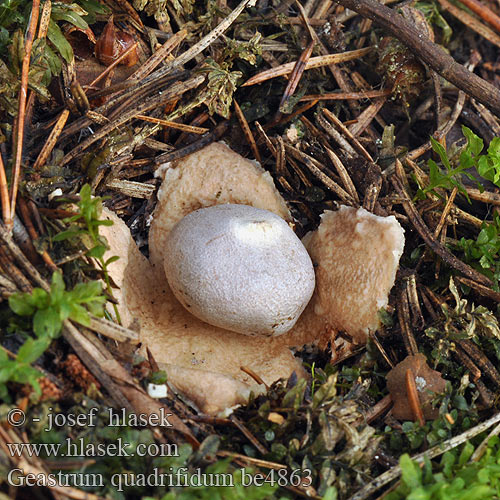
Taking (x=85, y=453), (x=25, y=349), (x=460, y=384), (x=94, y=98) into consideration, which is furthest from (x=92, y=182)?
(x=460, y=384)

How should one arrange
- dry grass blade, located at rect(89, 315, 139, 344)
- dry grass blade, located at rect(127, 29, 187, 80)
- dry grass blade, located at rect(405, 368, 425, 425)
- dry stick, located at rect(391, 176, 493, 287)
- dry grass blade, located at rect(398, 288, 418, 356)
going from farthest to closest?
dry grass blade, located at rect(127, 29, 187, 80) → dry stick, located at rect(391, 176, 493, 287) → dry grass blade, located at rect(398, 288, 418, 356) → dry grass blade, located at rect(405, 368, 425, 425) → dry grass blade, located at rect(89, 315, 139, 344)

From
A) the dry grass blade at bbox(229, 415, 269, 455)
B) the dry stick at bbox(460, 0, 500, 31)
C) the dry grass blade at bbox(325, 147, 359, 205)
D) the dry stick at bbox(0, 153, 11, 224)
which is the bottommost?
the dry grass blade at bbox(229, 415, 269, 455)

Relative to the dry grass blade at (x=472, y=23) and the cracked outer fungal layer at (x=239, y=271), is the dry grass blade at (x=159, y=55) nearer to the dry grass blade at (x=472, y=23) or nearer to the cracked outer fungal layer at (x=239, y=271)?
the cracked outer fungal layer at (x=239, y=271)

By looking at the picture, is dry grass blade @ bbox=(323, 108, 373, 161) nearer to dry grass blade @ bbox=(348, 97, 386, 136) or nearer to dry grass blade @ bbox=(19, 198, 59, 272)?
dry grass blade @ bbox=(348, 97, 386, 136)

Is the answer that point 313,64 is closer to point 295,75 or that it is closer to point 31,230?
point 295,75

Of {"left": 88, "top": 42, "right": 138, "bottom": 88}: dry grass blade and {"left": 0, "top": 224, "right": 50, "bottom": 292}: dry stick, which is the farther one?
{"left": 88, "top": 42, "right": 138, "bottom": 88}: dry grass blade

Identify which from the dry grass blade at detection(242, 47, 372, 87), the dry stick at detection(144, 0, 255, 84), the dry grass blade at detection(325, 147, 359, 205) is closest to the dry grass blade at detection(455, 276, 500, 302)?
the dry grass blade at detection(325, 147, 359, 205)
